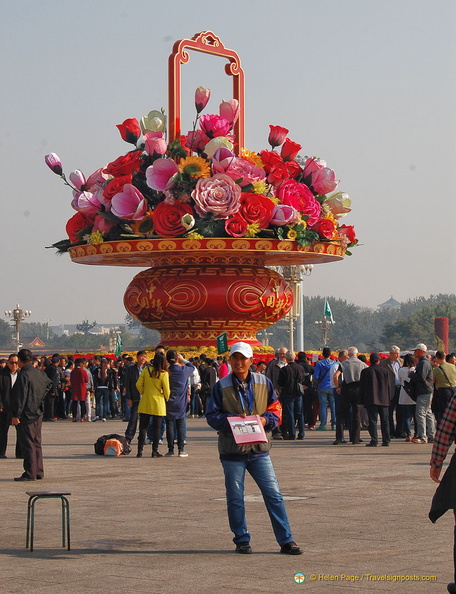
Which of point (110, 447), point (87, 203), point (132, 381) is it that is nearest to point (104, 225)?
point (87, 203)

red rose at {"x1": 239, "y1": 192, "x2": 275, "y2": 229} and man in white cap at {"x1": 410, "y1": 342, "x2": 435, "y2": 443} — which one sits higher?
red rose at {"x1": 239, "y1": 192, "x2": 275, "y2": 229}

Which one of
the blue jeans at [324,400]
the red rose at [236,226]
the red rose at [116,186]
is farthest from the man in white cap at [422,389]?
the red rose at [116,186]

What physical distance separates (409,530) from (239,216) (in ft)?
72.2

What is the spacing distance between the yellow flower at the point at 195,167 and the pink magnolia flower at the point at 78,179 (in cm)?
350

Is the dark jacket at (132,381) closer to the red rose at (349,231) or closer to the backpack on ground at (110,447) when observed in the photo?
the backpack on ground at (110,447)

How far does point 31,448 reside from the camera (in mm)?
15516

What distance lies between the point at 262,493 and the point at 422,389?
12025mm

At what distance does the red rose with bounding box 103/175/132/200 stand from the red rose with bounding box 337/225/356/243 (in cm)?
674

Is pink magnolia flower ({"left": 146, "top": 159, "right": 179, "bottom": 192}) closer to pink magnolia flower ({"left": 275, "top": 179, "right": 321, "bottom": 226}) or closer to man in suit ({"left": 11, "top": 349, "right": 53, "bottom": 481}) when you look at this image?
pink magnolia flower ({"left": 275, "top": 179, "right": 321, "bottom": 226})

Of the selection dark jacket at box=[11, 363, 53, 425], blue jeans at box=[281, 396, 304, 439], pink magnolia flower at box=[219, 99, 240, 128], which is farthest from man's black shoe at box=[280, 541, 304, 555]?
pink magnolia flower at box=[219, 99, 240, 128]

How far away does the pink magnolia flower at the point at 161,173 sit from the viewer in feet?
106

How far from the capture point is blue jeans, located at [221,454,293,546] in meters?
9.62

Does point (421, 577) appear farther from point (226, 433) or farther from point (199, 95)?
point (199, 95)

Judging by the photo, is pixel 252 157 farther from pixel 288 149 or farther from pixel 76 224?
pixel 76 224
